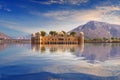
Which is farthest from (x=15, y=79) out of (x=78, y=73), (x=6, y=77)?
(x=78, y=73)

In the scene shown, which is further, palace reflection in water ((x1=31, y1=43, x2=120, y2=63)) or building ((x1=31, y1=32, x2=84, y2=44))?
building ((x1=31, y1=32, x2=84, y2=44))

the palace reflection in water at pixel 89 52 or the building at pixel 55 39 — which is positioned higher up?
the building at pixel 55 39

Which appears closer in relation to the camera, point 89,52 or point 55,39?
point 89,52

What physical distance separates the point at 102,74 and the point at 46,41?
10214 cm

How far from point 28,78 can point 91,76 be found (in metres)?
4.00

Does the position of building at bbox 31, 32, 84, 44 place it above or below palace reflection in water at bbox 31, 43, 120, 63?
above

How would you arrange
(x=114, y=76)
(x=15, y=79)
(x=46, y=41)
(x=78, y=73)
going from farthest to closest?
1. (x=46, y=41)
2. (x=78, y=73)
3. (x=114, y=76)
4. (x=15, y=79)

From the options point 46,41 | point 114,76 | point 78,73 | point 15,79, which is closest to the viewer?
point 15,79

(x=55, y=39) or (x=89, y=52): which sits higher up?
(x=55, y=39)

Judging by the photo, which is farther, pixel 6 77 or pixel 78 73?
pixel 78 73

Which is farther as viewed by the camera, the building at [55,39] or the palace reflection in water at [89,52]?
the building at [55,39]

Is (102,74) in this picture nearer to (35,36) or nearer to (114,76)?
(114,76)

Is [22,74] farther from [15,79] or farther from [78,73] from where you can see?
[78,73]

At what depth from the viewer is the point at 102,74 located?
573 inches
